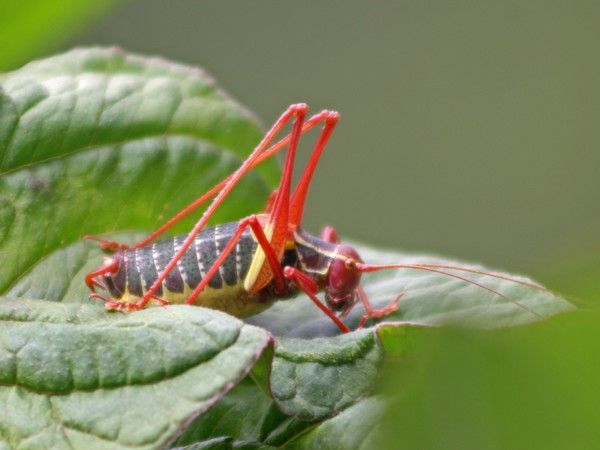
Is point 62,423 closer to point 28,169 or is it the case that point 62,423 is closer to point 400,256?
point 28,169

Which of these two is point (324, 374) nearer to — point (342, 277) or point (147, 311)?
point (147, 311)

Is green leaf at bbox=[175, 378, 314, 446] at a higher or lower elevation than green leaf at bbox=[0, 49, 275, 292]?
lower

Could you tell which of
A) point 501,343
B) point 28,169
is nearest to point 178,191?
→ point 28,169

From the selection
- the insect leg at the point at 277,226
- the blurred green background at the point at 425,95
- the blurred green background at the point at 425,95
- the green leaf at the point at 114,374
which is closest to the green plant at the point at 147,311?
the green leaf at the point at 114,374

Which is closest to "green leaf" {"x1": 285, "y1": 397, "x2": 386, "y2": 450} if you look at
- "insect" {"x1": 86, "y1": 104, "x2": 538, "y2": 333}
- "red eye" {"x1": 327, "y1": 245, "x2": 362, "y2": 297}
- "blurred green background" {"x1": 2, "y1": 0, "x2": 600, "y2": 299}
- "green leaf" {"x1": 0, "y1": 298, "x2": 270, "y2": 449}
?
"green leaf" {"x1": 0, "y1": 298, "x2": 270, "y2": 449}

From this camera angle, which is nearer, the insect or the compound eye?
the insect

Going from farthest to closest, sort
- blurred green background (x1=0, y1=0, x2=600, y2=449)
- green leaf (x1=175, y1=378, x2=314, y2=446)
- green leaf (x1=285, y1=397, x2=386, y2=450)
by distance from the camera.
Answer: blurred green background (x1=0, y1=0, x2=600, y2=449), green leaf (x1=175, y1=378, x2=314, y2=446), green leaf (x1=285, y1=397, x2=386, y2=450)

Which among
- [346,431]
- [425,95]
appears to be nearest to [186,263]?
[346,431]

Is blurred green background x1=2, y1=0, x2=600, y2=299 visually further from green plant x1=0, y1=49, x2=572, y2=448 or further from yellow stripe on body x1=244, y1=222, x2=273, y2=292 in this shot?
green plant x1=0, y1=49, x2=572, y2=448

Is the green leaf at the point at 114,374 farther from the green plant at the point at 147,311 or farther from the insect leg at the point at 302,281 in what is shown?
the insect leg at the point at 302,281
